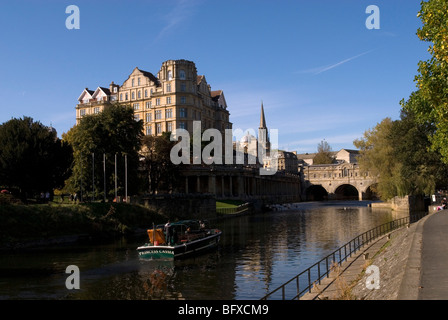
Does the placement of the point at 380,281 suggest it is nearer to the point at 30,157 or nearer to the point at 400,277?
the point at 400,277

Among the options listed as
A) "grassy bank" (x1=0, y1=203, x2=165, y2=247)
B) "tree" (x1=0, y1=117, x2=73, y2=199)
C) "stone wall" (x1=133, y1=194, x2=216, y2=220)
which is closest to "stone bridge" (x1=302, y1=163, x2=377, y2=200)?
"stone wall" (x1=133, y1=194, x2=216, y2=220)

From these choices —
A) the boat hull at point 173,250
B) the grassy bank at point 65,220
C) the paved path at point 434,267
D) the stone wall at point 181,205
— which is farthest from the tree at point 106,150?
the paved path at point 434,267

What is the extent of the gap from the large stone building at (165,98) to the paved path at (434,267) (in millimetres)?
94302

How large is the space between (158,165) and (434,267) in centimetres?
7200

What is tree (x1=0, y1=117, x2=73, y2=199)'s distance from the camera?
54.5 meters

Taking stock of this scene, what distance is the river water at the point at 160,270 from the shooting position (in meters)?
24.0

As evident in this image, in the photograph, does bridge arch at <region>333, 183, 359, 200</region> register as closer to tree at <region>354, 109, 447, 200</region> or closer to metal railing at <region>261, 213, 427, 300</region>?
tree at <region>354, 109, 447, 200</region>

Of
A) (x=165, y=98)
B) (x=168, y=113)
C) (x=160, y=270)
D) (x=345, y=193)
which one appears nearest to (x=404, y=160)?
(x=160, y=270)

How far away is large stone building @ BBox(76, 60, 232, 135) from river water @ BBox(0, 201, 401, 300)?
257 feet

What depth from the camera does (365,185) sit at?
555 ft

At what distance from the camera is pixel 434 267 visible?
1827 cm

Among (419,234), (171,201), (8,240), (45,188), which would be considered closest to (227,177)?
(171,201)

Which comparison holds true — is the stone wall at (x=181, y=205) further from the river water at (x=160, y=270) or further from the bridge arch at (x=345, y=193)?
the bridge arch at (x=345, y=193)
